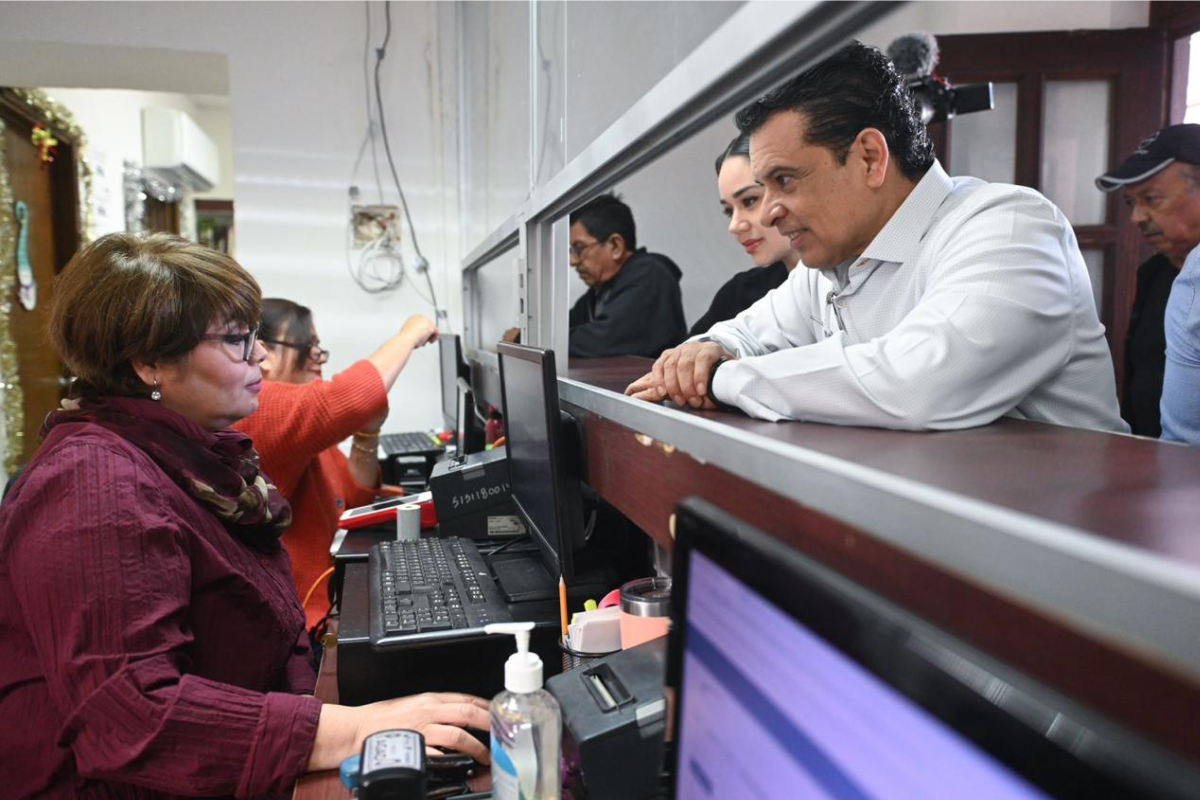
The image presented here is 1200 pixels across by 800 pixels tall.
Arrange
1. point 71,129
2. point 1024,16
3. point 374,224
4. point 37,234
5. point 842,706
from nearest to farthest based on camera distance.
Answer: point 842,706, point 1024,16, point 374,224, point 37,234, point 71,129

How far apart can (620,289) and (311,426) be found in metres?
1.03

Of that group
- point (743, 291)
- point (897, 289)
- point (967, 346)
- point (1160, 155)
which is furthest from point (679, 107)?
point (1160, 155)

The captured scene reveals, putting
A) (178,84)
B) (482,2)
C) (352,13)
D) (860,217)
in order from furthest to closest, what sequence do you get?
(178,84) → (352,13) → (482,2) → (860,217)

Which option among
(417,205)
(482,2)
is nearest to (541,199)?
(482,2)

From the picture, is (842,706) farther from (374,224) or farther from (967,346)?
(374,224)

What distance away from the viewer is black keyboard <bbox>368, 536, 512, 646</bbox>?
1.13 meters

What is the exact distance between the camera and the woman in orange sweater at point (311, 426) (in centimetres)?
195

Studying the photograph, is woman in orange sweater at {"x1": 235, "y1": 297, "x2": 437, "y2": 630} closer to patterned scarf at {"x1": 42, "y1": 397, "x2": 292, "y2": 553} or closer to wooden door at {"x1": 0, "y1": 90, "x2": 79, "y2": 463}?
patterned scarf at {"x1": 42, "y1": 397, "x2": 292, "y2": 553}

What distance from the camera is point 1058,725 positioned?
0.90ft

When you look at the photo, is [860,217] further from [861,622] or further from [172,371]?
[172,371]

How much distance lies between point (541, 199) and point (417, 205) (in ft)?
8.49

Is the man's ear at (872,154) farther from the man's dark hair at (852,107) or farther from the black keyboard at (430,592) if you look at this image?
the black keyboard at (430,592)

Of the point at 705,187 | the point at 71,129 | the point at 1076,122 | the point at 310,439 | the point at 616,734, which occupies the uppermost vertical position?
the point at 71,129

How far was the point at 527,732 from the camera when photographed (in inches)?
31.0
